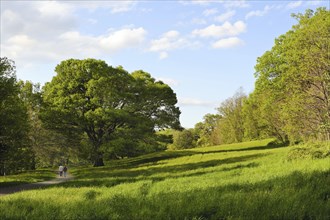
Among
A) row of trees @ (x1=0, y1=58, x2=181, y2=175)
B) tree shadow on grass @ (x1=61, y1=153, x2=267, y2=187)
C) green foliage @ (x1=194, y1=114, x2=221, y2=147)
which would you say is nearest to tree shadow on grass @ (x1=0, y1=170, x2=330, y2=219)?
tree shadow on grass @ (x1=61, y1=153, x2=267, y2=187)

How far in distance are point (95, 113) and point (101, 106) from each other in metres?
2.61

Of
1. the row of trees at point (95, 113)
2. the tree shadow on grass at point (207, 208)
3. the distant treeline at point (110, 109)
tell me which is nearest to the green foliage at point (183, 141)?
the distant treeline at point (110, 109)

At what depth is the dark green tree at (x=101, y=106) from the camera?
1759 inches

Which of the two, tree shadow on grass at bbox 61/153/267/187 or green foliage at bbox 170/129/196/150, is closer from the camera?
tree shadow on grass at bbox 61/153/267/187

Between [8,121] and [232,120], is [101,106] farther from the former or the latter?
[232,120]

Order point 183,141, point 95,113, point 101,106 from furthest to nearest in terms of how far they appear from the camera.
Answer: point 183,141, point 101,106, point 95,113

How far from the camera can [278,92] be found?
139 ft

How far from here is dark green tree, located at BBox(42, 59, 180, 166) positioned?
44688 mm

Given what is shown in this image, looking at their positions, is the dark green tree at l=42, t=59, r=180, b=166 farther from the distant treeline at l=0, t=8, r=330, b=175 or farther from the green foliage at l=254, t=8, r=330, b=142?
the green foliage at l=254, t=8, r=330, b=142

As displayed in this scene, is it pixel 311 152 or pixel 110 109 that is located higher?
pixel 110 109

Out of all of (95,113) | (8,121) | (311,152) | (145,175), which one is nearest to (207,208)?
(311,152)

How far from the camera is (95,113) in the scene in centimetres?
4350

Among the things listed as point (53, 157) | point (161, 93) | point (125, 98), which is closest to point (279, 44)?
point (161, 93)

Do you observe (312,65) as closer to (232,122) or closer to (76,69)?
(76,69)
